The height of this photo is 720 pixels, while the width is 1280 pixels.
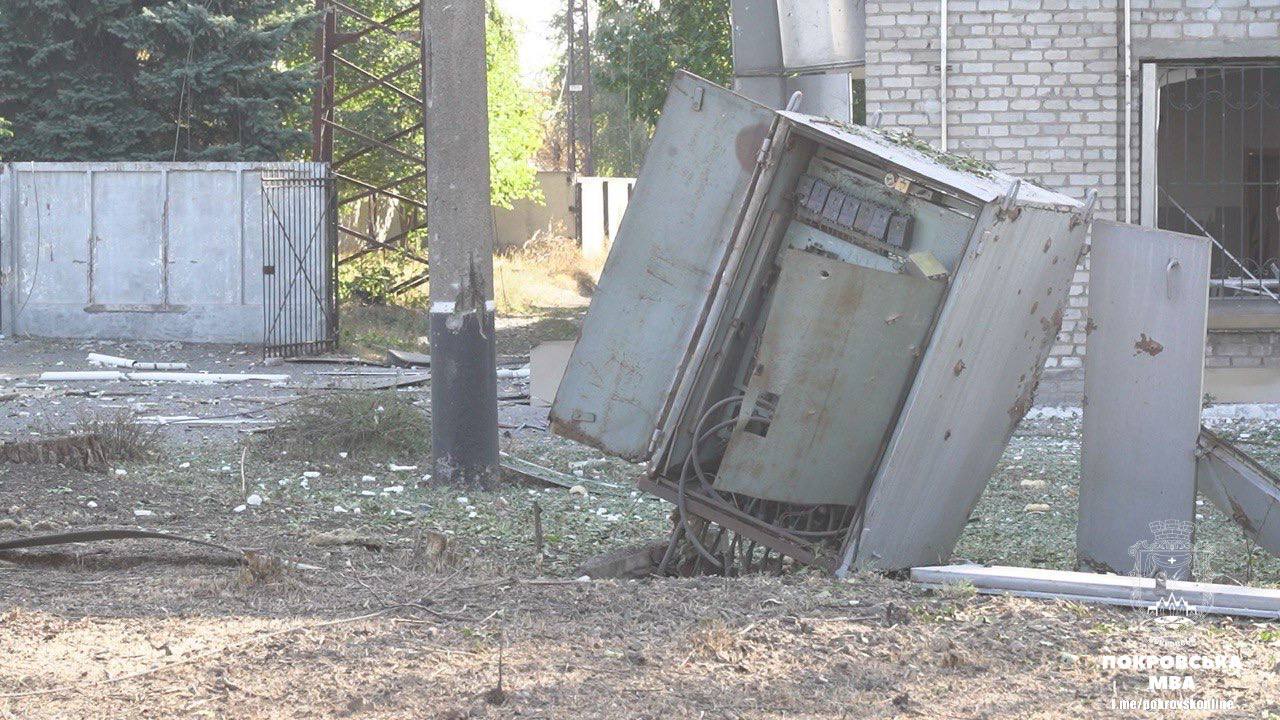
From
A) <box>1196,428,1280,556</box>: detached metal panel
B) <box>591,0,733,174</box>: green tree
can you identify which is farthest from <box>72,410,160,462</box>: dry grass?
<box>591,0,733,174</box>: green tree

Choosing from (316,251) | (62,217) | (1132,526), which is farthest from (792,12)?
(62,217)

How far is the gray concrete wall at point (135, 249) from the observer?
55.4 feet

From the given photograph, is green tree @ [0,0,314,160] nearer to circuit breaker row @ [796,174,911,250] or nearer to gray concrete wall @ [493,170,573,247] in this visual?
circuit breaker row @ [796,174,911,250]

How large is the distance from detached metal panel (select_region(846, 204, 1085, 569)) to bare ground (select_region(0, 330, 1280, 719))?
41 cm

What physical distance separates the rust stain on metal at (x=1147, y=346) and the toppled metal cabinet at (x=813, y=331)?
38 centimetres

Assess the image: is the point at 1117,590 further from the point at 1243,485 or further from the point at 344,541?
the point at 344,541

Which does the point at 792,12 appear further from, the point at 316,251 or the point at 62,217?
the point at 62,217

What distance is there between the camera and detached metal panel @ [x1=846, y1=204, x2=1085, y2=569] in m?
4.79

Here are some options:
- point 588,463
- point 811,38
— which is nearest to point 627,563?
point 588,463

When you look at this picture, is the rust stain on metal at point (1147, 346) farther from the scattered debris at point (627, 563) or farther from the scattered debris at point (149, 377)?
the scattered debris at point (149, 377)

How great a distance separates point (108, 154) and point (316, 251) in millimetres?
5273

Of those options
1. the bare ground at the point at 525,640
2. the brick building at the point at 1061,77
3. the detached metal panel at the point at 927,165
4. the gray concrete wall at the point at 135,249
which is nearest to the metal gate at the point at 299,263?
the gray concrete wall at the point at 135,249

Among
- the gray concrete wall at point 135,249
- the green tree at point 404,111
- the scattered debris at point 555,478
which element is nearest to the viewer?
the scattered debris at point 555,478

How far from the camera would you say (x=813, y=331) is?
4.94 m
